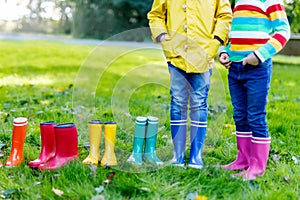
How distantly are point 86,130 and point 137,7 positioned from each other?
15704 mm

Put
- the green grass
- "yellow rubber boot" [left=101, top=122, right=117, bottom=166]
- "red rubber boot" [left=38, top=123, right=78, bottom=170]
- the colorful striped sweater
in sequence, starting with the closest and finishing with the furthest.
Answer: the green grass → the colorful striped sweater → "red rubber boot" [left=38, top=123, right=78, bottom=170] → "yellow rubber boot" [left=101, top=122, right=117, bottom=166]

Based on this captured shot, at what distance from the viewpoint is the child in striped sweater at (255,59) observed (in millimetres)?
2102

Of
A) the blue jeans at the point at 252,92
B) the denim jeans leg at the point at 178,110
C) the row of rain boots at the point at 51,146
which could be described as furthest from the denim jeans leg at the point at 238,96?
the row of rain boots at the point at 51,146

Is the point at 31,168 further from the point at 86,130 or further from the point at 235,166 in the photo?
the point at 235,166

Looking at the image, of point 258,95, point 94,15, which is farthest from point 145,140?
point 94,15

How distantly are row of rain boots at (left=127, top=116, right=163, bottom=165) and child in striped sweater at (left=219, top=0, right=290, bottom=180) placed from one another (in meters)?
0.51

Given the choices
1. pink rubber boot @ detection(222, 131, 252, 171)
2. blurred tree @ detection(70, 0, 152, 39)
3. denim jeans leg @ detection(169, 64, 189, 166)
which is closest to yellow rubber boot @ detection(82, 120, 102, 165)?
denim jeans leg @ detection(169, 64, 189, 166)

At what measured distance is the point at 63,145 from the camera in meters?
2.26

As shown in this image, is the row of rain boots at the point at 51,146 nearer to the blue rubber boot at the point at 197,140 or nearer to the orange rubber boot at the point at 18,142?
the orange rubber boot at the point at 18,142

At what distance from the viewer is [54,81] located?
5539 millimetres

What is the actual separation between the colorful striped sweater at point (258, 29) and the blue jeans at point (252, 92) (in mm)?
84

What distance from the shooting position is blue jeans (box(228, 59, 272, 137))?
7.17 feet

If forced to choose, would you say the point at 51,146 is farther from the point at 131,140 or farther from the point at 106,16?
the point at 106,16

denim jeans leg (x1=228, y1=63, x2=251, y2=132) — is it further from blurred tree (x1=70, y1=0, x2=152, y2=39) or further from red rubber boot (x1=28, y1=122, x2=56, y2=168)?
blurred tree (x1=70, y1=0, x2=152, y2=39)
